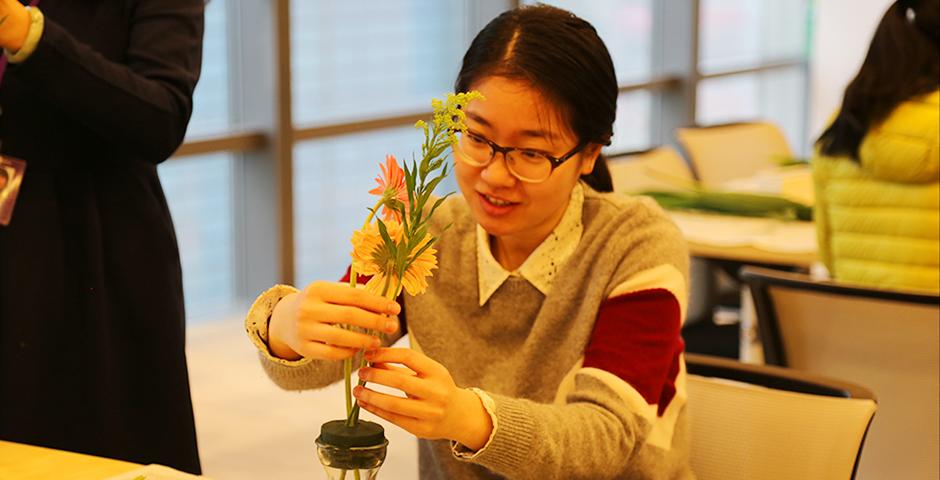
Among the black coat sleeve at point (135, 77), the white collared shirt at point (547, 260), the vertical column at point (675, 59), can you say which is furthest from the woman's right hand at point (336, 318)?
the vertical column at point (675, 59)

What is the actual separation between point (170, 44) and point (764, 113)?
6.77 meters

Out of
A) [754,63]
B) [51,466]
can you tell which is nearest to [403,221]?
[51,466]

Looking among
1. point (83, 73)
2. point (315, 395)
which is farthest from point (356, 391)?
point (315, 395)

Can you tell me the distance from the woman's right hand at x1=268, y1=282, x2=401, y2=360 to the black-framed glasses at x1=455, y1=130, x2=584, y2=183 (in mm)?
340

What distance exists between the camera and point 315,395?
4309mm

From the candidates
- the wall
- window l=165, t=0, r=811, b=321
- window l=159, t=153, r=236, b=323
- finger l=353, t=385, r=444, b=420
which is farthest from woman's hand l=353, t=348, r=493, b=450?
the wall

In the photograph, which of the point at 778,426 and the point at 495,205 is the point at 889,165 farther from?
the point at 495,205

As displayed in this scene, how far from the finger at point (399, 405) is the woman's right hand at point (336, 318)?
0.05m

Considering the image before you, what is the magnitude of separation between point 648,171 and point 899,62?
131 centimetres

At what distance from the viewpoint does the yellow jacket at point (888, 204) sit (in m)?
2.83

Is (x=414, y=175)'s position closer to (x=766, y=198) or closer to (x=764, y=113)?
(x=766, y=198)

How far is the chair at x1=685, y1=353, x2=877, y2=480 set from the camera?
1759 mm

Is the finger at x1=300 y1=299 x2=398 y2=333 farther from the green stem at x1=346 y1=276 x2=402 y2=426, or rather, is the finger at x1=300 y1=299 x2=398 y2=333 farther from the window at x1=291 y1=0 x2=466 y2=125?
the window at x1=291 y1=0 x2=466 y2=125

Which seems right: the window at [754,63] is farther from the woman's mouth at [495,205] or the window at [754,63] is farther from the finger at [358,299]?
the finger at [358,299]
